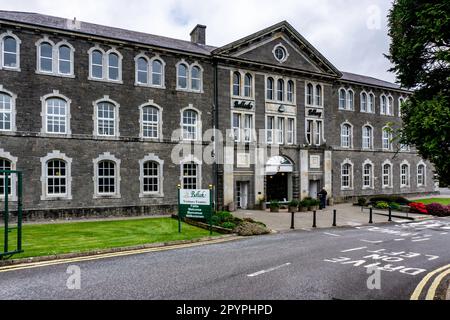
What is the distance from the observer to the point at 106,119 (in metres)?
21.3

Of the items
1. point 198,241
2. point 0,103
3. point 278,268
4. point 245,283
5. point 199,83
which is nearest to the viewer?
point 245,283

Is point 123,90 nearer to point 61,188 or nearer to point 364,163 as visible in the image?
point 61,188

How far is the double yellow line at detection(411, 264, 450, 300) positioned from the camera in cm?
700

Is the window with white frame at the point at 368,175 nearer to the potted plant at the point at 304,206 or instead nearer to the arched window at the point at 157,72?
the potted plant at the point at 304,206

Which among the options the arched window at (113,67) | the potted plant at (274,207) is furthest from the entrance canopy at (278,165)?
the arched window at (113,67)

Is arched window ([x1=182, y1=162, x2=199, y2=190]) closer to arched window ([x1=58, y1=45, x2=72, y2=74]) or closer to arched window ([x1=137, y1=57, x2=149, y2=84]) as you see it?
arched window ([x1=137, y1=57, x2=149, y2=84])

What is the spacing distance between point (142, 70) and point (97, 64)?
298cm

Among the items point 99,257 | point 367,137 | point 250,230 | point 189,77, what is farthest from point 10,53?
point 367,137

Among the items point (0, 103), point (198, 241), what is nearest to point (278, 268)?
point (198, 241)

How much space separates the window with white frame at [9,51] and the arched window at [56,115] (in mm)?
2646

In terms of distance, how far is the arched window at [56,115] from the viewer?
64.3 feet

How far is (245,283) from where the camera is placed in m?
7.62

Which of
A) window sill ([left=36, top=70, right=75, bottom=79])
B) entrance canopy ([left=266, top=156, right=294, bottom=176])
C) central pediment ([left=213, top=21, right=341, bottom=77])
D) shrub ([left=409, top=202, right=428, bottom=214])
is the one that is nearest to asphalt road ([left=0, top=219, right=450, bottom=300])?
shrub ([left=409, top=202, right=428, bottom=214])
